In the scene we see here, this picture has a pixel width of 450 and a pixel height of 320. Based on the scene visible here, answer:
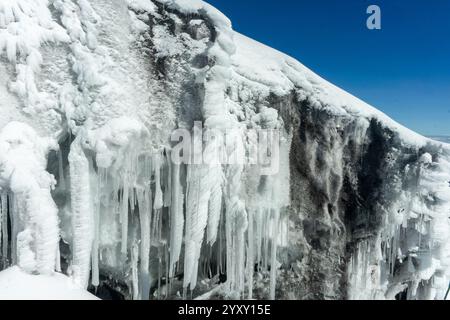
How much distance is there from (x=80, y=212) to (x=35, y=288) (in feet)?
4.11

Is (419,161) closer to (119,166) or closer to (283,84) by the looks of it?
(283,84)

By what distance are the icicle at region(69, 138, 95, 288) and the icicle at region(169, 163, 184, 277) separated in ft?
4.17

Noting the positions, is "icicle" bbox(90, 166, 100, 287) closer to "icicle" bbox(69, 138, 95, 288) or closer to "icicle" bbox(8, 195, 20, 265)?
"icicle" bbox(69, 138, 95, 288)

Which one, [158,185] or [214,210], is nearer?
[158,185]

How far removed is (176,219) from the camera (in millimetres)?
6926

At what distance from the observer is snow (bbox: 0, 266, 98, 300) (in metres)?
5.49

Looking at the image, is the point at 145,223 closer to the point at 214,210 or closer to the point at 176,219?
the point at 176,219

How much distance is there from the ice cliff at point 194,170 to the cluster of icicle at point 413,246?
0.9 inches

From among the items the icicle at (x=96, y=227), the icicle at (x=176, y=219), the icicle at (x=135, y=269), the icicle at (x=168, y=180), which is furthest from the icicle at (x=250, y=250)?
Answer: the icicle at (x=96, y=227)

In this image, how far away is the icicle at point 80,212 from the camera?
6.41m

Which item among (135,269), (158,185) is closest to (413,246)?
(158,185)

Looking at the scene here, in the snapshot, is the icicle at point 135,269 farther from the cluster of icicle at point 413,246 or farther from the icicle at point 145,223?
the cluster of icicle at point 413,246

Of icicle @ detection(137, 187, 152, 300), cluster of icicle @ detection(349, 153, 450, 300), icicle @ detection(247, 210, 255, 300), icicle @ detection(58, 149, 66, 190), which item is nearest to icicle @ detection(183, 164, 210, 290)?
icicle @ detection(137, 187, 152, 300)
